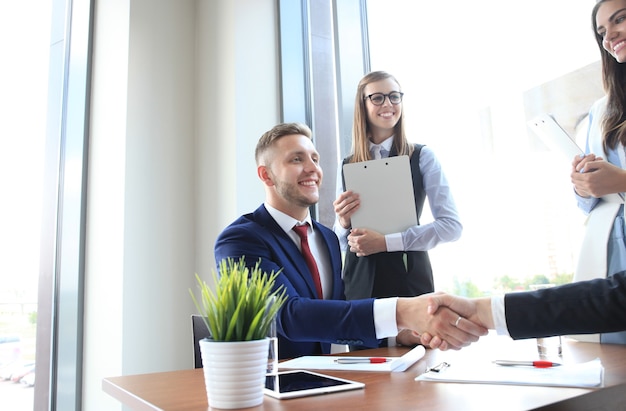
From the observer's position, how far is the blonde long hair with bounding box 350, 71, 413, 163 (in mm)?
A: 2215

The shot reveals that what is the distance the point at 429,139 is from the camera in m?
2.67

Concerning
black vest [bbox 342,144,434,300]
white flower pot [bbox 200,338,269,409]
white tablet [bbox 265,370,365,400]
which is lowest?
white tablet [bbox 265,370,365,400]

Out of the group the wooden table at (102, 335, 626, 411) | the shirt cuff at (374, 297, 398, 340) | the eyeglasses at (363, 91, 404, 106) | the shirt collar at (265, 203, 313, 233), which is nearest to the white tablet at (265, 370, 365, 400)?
the wooden table at (102, 335, 626, 411)

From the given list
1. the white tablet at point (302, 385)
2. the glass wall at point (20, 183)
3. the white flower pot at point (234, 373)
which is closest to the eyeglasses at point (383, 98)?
the white tablet at point (302, 385)

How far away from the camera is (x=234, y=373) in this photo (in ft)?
2.86

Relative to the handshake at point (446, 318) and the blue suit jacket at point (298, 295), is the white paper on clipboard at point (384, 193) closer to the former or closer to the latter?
the blue suit jacket at point (298, 295)

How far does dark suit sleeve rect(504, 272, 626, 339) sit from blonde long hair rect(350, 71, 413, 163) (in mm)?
1087

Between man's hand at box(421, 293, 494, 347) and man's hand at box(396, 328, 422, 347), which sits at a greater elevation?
man's hand at box(421, 293, 494, 347)

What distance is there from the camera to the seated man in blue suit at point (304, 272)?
4.55ft

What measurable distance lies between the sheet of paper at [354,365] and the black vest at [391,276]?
606 millimetres

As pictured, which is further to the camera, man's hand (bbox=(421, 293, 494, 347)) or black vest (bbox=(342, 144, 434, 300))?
black vest (bbox=(342, 144, 434, 300))

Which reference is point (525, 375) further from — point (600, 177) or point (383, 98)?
point (383, 98)

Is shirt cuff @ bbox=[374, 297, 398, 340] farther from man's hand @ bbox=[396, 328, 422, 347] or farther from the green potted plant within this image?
the green potted plant

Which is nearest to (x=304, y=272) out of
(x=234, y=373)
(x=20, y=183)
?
(x=234, y=373)
